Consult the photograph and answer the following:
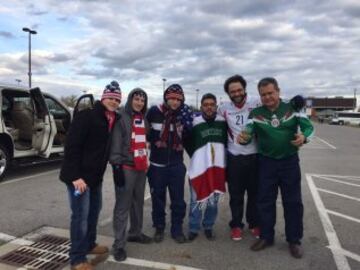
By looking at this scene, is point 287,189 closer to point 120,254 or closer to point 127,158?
point 127,158

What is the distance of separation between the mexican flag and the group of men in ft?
0.04

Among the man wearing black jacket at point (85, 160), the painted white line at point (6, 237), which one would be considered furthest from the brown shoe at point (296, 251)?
the painted white line at point (6, 237)

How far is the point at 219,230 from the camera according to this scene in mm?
5617

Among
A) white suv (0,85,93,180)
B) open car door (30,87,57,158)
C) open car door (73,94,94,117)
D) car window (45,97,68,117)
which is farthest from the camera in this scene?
car window (45,97,68,117)

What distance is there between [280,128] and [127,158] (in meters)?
1.69

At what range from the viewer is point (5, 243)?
4945 mm

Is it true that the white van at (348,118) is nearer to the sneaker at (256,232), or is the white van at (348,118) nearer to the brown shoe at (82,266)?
the sneaker at (256,232)

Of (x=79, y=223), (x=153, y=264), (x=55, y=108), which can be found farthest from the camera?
(x=55, y=108)

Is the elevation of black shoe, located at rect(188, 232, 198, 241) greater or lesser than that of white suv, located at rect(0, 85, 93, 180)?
lesser

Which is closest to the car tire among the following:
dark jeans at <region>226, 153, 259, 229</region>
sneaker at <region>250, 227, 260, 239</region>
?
dark jeans at <region>226, 153, 259, 229</region>

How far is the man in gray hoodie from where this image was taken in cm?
446

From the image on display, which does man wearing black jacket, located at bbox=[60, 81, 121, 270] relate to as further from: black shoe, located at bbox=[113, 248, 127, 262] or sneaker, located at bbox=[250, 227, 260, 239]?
sneaker, located at bbox=[250, 227, 260, 239]

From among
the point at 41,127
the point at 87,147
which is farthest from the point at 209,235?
the point at 41,127

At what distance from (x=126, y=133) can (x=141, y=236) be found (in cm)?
131
